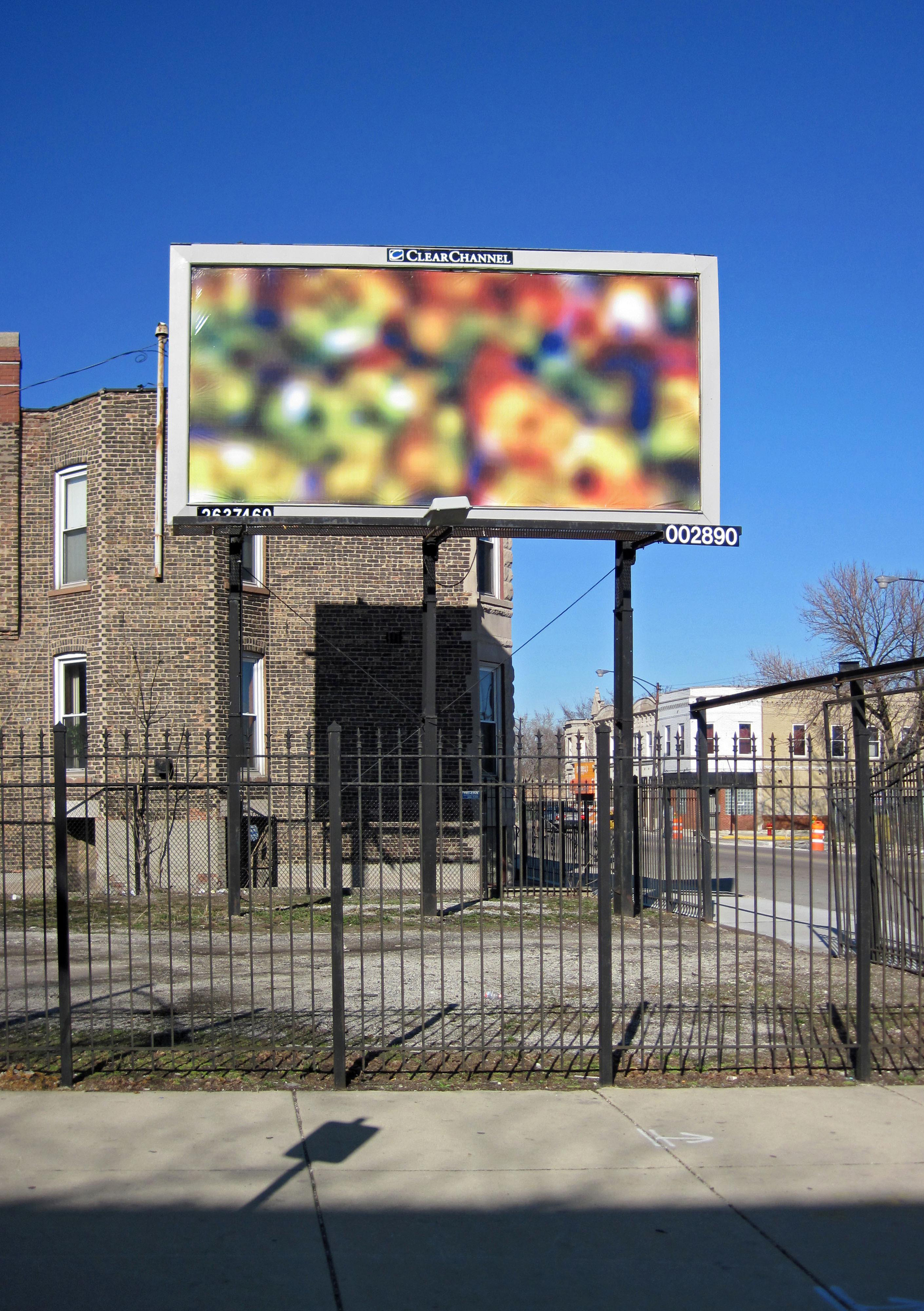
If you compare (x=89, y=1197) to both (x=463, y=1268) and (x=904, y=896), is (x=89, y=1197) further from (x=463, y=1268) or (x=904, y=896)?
(x=904, y=896)

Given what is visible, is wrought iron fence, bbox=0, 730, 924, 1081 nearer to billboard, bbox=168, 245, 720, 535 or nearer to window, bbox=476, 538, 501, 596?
billboard, bbox=168, 245, 720, 535

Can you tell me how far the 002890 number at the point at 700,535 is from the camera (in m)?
16.6

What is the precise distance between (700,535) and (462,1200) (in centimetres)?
1222

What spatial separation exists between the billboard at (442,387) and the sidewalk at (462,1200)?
9954 millimetres

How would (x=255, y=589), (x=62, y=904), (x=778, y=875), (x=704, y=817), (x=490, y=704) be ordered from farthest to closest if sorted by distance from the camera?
(x=778, y=875) < (x=490, y=704) < (x=255, y=589) < (x=704, y=817) < (x=62, y=904)

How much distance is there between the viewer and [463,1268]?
499 centimetres

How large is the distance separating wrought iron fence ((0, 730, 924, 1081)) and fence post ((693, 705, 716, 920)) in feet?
0.25

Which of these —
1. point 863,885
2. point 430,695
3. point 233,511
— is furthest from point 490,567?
point 863,885

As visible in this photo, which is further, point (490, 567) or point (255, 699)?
point (490, 567)

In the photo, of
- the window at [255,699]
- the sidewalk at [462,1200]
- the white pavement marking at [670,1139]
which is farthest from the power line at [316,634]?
the white pavement marking at [670,1139]

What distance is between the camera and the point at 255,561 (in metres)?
22.5

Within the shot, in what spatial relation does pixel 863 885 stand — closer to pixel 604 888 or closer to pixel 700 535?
pixel 604 888

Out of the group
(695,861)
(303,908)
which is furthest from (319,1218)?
(695,861)

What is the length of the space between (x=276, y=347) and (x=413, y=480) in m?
2.61
